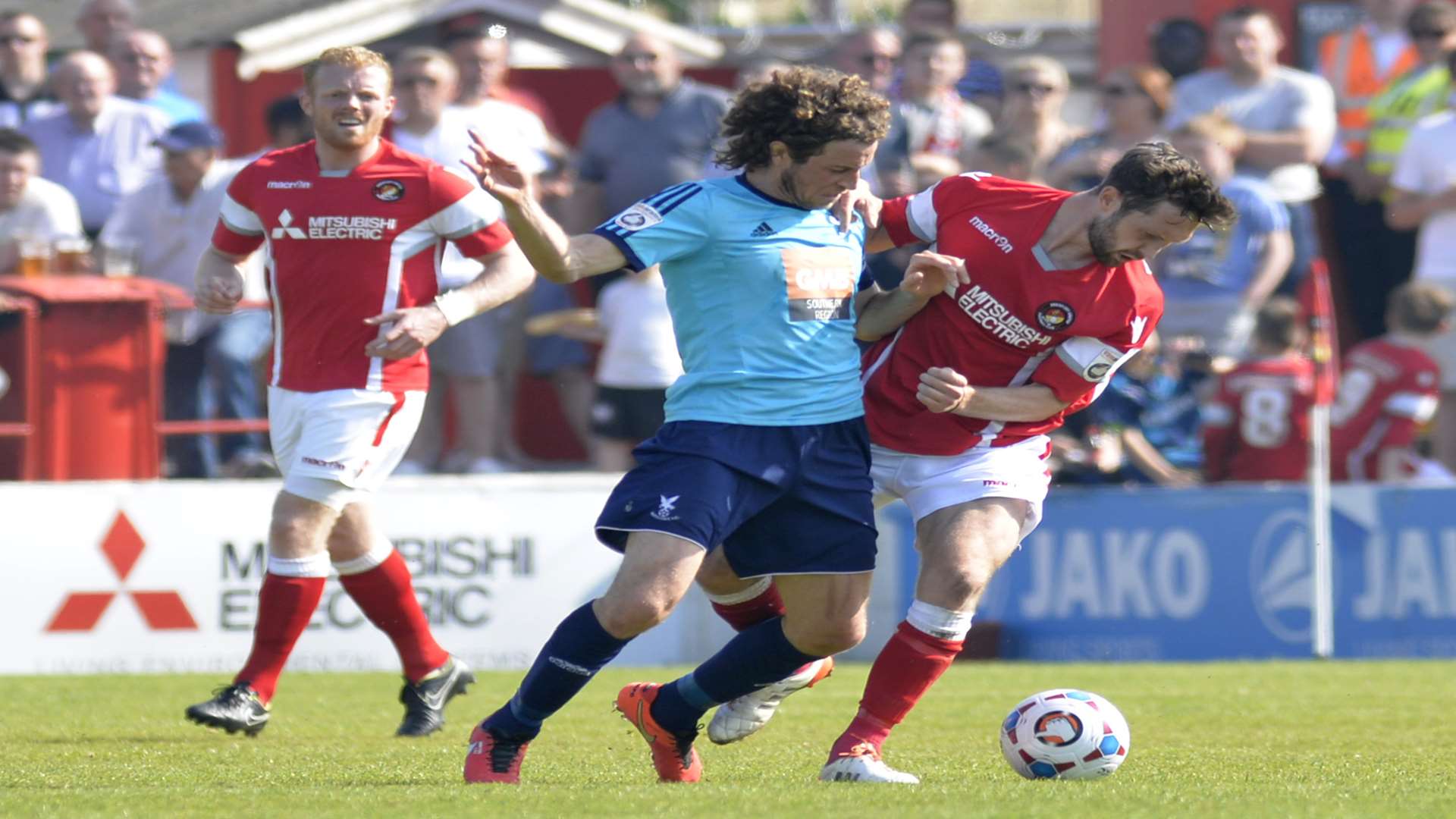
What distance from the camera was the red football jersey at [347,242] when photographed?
763cm

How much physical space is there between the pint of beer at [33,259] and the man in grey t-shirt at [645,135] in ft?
10.1

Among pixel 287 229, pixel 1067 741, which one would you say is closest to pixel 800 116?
pixel 1067 741

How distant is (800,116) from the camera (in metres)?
6.15

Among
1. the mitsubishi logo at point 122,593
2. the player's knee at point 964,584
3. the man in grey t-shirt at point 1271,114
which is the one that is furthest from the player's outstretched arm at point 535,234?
the man in grey t-shirt at point 1271,114

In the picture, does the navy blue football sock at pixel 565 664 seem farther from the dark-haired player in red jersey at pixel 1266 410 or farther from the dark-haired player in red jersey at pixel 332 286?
the dark-haired player in red jersey at pixel 1266 410

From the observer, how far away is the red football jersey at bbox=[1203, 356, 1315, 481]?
39.5 ft

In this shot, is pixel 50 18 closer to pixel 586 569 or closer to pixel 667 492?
pixel 586 569

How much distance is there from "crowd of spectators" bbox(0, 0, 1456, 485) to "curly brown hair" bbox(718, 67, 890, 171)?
5.09m

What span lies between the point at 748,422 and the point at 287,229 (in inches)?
87.3

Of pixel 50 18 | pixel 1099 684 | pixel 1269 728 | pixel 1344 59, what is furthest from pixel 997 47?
pixel 1269 728

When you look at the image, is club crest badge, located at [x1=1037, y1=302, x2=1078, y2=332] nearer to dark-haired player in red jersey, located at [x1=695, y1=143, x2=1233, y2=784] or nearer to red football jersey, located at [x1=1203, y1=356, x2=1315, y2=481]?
dark-haired player in red jersey, located at [x1=695, y1=143, x2=1233, y2=784]

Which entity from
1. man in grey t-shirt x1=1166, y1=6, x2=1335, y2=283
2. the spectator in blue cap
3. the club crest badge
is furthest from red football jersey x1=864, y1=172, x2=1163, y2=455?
man in grey t-shirt x1=1166, y1=6, x2=1335, y2=283

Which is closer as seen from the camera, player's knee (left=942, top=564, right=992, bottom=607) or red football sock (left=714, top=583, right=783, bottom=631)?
player's knee (left=942, top=564, right=992, bottom=607)

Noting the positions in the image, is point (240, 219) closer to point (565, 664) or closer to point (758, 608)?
point (758, 608)
